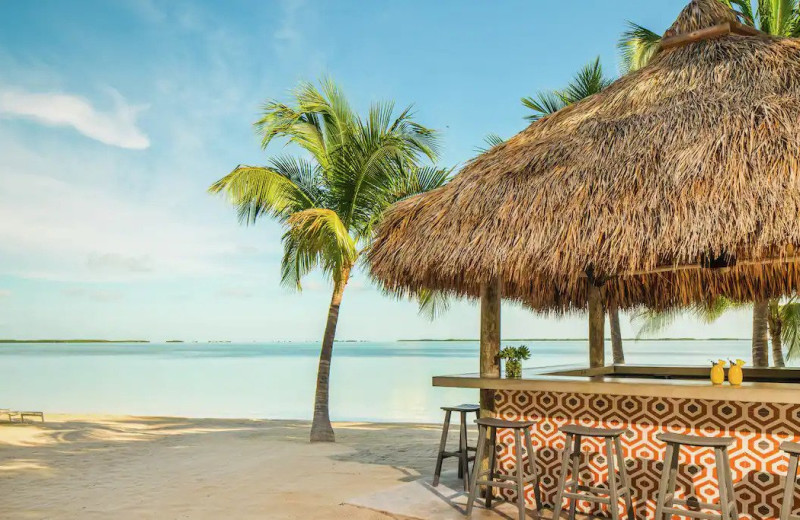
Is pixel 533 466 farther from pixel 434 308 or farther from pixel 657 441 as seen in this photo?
pixel 434 308

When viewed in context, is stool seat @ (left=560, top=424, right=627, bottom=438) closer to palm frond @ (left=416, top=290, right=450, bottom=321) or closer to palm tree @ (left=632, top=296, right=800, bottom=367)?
palm frond @ (left=416, top=290, right=450, bottom=321)

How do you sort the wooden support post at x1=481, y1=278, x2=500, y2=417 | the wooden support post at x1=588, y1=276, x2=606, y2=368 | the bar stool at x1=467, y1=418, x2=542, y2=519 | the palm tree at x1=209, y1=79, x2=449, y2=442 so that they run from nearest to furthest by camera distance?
the bar stool at x1=467, y1=418, x2=542, y2=519 < the wooden support post at x1=481, y1=278, x2=500, y2=417 < the wooden support post at x1=588, y1=276, x2=606, y2=368 < the palm tree at x1=209, y1=79, x2=449, y2=442

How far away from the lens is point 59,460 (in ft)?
23.4

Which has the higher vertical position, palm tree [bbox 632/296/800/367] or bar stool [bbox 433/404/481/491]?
palm tree [bbox 632/296/800/367]

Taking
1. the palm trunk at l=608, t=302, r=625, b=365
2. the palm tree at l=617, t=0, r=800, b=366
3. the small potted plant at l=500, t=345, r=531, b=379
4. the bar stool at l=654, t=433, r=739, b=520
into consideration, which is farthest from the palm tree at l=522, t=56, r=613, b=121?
the bar stool at l=654, t=433, r=739, b=520

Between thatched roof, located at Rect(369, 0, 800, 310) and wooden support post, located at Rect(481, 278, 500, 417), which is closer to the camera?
thatched roof, located at Rect(369, 0, 800, 310)

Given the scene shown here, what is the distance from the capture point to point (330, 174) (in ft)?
29.3

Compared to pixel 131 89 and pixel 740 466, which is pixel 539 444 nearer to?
pixel 740 466

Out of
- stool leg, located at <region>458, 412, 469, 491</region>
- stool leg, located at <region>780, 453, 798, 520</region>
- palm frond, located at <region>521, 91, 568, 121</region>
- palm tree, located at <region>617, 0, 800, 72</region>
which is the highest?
palm tree, located at <region>617, 0, 800, 72</region>

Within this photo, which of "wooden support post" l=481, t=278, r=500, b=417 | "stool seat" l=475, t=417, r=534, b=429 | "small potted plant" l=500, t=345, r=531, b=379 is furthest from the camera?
"wooden support post" l=481, t=278, r=500, b=417

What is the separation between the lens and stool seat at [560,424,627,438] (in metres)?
3.99

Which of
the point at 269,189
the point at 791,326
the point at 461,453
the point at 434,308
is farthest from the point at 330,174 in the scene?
the point at 791,326

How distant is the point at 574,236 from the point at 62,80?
46.8ft

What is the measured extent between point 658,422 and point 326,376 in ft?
17.7
